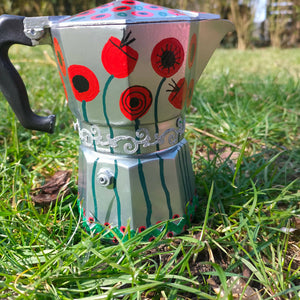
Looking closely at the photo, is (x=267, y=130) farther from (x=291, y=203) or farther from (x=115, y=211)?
(x=115, y=211)

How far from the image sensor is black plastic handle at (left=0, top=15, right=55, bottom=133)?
1.91 ft

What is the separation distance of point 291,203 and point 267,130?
401 millimetres

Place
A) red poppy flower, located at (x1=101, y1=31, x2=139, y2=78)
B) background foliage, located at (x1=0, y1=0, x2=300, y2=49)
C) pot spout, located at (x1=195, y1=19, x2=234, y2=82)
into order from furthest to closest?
background foliage, located at (x1=0, y1=0, x2=300, y2=49)
pot spout, located at (x1=195, y1=19, x2=234, y2=82)
red poppy flower, located at (x1=101, y1=31, x2=139, y2=78)

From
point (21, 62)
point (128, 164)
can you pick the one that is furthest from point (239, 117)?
point (21, 62)

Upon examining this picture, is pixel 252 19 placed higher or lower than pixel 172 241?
higher

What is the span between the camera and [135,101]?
1.85ft

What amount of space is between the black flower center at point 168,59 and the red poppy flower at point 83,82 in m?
0.13

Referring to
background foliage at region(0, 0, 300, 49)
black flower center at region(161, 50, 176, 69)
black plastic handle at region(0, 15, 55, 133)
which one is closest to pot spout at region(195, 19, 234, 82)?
black flower center at region(161, 50, 176, 69)

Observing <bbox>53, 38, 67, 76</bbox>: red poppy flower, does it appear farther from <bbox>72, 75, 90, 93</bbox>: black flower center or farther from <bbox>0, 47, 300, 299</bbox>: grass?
<bbox>0, 47, 300, 299</bbox>: grass

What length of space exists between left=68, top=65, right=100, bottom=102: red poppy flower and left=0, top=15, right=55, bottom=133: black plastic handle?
117 millimetres

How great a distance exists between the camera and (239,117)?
1.19 meters

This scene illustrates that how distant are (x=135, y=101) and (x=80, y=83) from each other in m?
0.11

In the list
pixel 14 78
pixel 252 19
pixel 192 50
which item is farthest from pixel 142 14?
pixel 252 19

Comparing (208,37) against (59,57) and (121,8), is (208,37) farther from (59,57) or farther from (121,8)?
(59,57)
